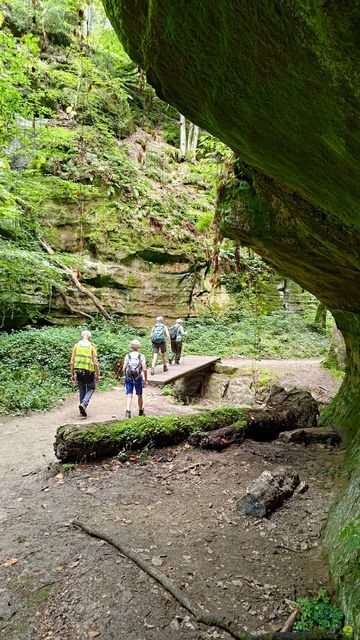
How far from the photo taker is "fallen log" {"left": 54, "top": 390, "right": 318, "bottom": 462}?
21.6 feet

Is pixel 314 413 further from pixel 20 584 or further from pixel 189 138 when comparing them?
pixel 189 138

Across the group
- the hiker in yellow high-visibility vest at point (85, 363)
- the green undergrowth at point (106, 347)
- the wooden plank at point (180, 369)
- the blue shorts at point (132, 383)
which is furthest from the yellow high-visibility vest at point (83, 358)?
the wooden plank at point (180, 369)

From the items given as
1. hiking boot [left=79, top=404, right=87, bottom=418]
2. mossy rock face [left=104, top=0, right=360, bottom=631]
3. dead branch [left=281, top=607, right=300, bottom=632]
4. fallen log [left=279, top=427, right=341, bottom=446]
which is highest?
mossy rock face [left=104, top=0, right=360, bottom=631]

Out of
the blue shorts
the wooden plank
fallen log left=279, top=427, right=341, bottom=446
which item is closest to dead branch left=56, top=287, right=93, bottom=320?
the wooden plank

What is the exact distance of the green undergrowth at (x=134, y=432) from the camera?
6.55 m

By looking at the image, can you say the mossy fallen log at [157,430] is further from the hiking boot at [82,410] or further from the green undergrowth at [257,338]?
the green undergrowth at [257,338]

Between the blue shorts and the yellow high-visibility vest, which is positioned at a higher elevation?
the yellow high-visibility vest

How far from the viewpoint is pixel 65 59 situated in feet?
68.2

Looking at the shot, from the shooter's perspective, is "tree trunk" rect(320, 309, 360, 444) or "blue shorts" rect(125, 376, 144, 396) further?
"blue shorts" rect(125, 376, 144, 396)

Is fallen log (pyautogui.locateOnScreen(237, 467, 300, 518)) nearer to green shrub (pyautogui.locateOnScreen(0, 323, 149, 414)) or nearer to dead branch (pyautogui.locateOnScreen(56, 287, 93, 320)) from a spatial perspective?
green shrub (pyautogui.locateOnScreen(0, 323, 149, 414))

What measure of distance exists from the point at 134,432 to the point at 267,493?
2.78 metres

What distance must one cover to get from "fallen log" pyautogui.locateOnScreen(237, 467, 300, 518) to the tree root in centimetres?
171

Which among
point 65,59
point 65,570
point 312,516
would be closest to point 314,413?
point 312,516

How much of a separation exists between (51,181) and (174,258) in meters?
8.28
